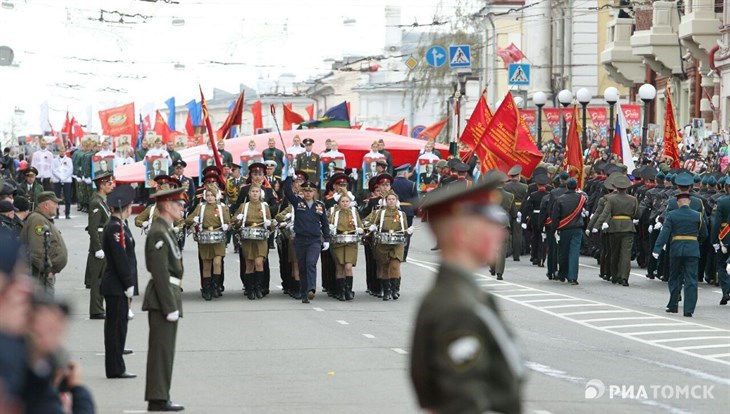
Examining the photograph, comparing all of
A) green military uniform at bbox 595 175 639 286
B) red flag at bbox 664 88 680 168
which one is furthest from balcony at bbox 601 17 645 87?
green military uniform at bbox 595 175 639 286

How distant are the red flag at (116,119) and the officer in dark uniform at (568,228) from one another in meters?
36.7

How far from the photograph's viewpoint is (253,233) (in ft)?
74.8

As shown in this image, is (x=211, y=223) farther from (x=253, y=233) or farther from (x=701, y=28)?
(x=701, y=28)

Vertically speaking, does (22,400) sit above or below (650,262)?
above

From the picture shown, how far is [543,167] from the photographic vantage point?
3022 cm

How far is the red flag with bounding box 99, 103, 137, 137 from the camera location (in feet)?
200

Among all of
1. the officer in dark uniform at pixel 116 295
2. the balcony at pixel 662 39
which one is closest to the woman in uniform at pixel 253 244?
the officer in dark uniform at pixel 116 295

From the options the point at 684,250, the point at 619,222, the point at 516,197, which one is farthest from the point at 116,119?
the point at 684,250

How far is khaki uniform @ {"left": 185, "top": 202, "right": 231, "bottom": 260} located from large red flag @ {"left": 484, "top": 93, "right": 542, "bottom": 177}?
32.2 ft

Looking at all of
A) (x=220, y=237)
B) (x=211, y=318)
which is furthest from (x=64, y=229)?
(x=211, y=318)

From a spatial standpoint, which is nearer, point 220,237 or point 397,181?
point 220,237

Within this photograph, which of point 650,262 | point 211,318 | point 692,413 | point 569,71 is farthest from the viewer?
point 569,71

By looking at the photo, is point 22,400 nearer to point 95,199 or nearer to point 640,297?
point 95,199

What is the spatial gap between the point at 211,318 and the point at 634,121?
957 inches
